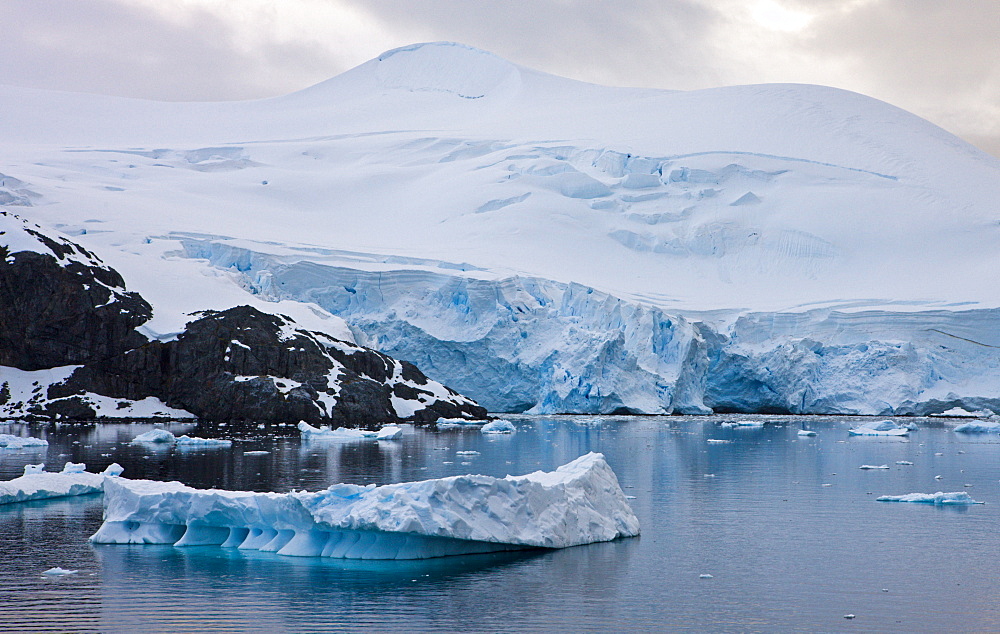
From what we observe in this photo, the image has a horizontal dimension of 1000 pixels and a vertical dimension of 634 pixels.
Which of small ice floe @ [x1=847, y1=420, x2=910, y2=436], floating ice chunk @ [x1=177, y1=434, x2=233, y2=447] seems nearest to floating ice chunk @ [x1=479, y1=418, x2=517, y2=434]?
floating ice chunk @ [x1=177, y1=434, x2=233, y2=447]

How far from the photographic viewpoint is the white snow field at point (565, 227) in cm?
4459

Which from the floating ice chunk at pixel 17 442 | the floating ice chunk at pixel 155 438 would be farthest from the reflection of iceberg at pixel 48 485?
the floating ice chunk at pixel 155 438

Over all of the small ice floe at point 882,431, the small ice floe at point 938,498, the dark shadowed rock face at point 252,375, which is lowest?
the small ice floe at point 938,498

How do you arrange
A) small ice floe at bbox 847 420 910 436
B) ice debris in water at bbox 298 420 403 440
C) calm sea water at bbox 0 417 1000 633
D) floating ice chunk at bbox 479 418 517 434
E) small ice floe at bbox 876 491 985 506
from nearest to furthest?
calm sea water at bbox 0 417 1000 633
small ice floe at bbox 876 491 985 506
ice debris in water at bbox 298 420 403 440
floating ice chunk at bbox 479 418 517 434
small ice floe at bbox 847 420 910 436

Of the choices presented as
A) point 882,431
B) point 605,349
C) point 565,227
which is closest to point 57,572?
point 882,431

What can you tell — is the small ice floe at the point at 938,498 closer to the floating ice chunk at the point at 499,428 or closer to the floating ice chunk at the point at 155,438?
the floating ice chunk at the point at 499,428

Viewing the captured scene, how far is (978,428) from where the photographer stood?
36.2 m

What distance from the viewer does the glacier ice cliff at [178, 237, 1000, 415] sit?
143 ft

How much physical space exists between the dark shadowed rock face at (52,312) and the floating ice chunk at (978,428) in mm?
28893

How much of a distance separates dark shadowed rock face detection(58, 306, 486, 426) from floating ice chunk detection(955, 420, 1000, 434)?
64.7 ft

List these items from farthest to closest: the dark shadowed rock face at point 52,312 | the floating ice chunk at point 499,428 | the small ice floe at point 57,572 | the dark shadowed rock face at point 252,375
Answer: the dark shadowed rock face at point 52,312 < the dark shadowed rock face at point 252,375 < the floating ice chunk at point 499,428 < the small ice floe at point 57,572

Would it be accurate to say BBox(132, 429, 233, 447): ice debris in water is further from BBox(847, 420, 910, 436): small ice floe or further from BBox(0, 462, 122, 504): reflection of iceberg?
BBox(847, 420, 910, 436): small ice floe

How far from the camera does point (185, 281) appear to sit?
3912 centimetres

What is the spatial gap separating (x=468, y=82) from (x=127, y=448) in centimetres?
8068
